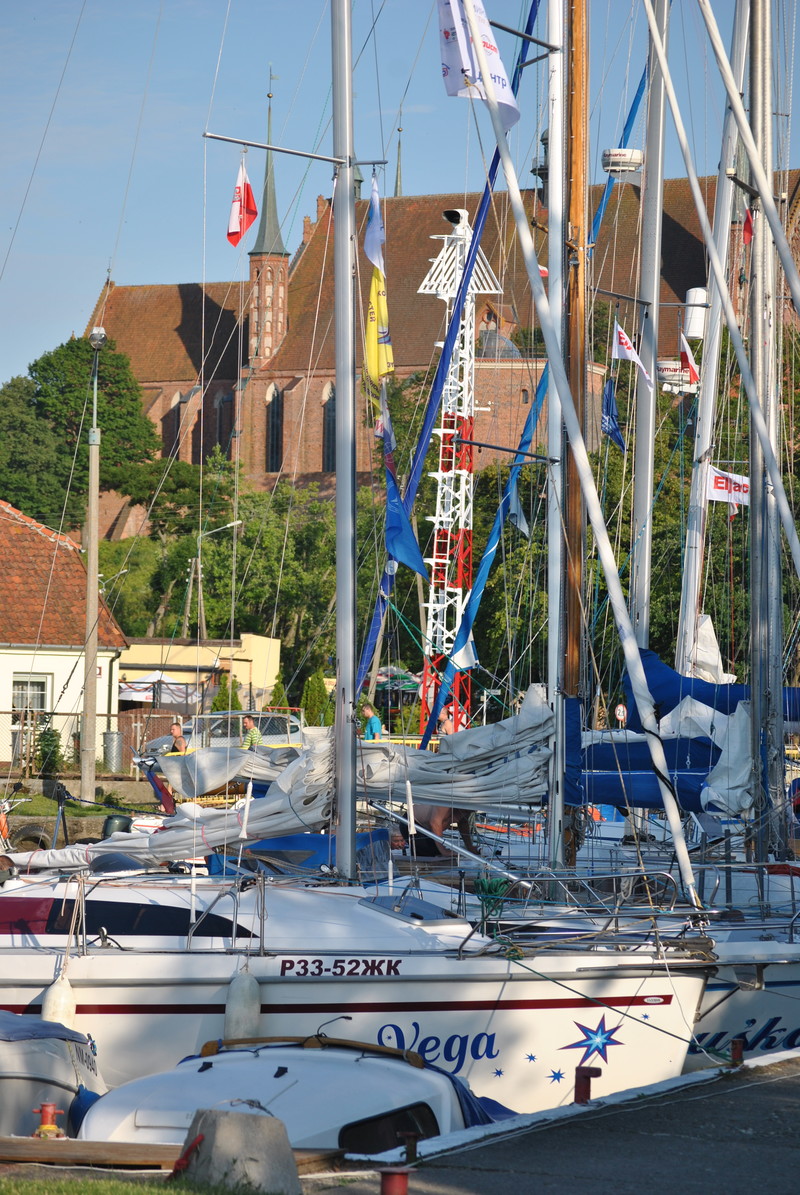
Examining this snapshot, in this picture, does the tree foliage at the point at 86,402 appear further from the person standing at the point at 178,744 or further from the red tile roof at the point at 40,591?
the person standing at the point at 178,744

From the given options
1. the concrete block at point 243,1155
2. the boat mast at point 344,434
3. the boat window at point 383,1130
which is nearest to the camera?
the concrete block at point 243,1155

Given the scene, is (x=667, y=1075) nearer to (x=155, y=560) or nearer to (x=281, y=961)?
(x=281, y=961)

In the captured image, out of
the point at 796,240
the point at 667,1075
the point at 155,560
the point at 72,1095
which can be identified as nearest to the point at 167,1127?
the point at 72,1095

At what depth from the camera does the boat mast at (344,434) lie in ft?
37.4

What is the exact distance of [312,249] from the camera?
91625 millimetres

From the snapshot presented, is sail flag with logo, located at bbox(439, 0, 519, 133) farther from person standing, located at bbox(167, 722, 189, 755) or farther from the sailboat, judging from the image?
person standing, located at bbox(167, 722, 189, 755)

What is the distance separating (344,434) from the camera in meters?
11.8

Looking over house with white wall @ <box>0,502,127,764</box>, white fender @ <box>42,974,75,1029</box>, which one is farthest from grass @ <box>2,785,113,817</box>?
white fender @ <box>42,974,75,1029</box>

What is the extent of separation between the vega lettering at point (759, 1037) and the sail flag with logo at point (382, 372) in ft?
14.1

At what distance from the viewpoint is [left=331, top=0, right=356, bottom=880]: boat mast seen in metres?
11.4

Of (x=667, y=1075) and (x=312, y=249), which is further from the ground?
(x=312, y=249)

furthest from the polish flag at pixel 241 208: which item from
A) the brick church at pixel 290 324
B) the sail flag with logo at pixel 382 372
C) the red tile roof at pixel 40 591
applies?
the brick church at pixel 290 324

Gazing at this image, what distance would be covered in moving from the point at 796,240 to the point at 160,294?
157 feet

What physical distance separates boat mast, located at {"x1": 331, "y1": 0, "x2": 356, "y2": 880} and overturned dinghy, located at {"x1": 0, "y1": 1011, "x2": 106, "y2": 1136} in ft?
10.1
